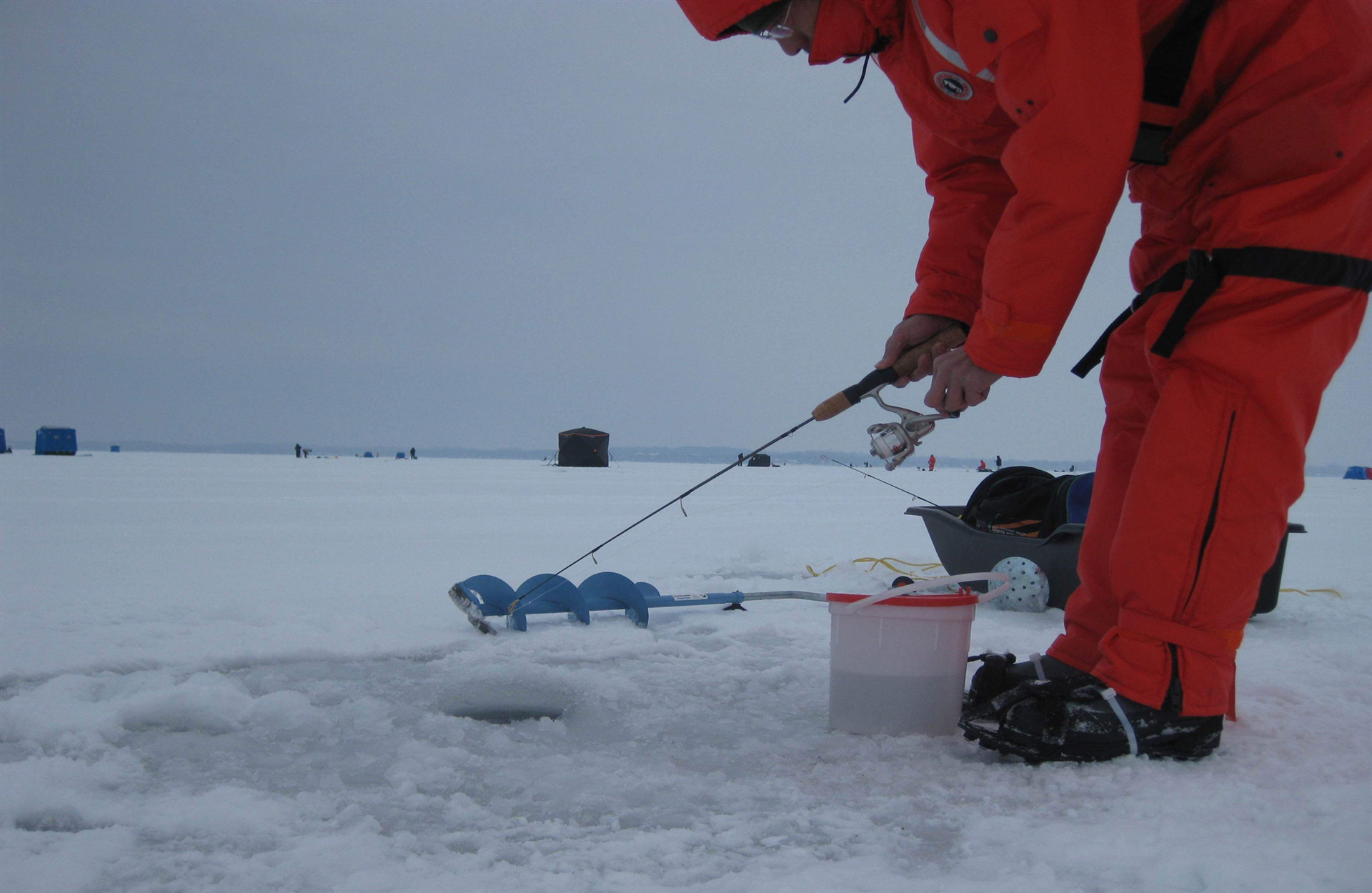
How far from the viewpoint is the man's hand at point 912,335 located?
165 centimetres

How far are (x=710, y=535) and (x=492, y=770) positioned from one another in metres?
→ 3.52

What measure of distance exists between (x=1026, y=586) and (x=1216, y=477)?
4.58 ft

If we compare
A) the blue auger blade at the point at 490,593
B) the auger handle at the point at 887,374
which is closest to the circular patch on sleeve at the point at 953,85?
the auger handle at the point at 887,374

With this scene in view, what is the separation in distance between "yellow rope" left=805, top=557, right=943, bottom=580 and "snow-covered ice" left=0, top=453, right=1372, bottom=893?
0.64 m

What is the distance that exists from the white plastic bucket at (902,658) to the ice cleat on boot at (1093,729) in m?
0.13

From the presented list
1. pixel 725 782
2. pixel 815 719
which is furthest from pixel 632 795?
pixel 815 719

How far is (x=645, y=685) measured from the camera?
161cm

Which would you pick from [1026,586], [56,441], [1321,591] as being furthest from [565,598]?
[56,441]

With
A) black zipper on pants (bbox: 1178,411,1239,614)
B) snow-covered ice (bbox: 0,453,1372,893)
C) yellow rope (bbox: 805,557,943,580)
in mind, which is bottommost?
snow-covered ice (bbox: 0,453,1372,893)

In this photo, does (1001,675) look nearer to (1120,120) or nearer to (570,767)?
(570,767)

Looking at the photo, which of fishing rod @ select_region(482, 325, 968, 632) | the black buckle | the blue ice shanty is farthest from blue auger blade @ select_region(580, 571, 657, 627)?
the blue ice shanty

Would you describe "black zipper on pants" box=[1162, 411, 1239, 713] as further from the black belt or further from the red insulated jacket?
the red insulated jacket

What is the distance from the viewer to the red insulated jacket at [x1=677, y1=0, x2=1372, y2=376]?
1.14m

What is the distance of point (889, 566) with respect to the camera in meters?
3.26
